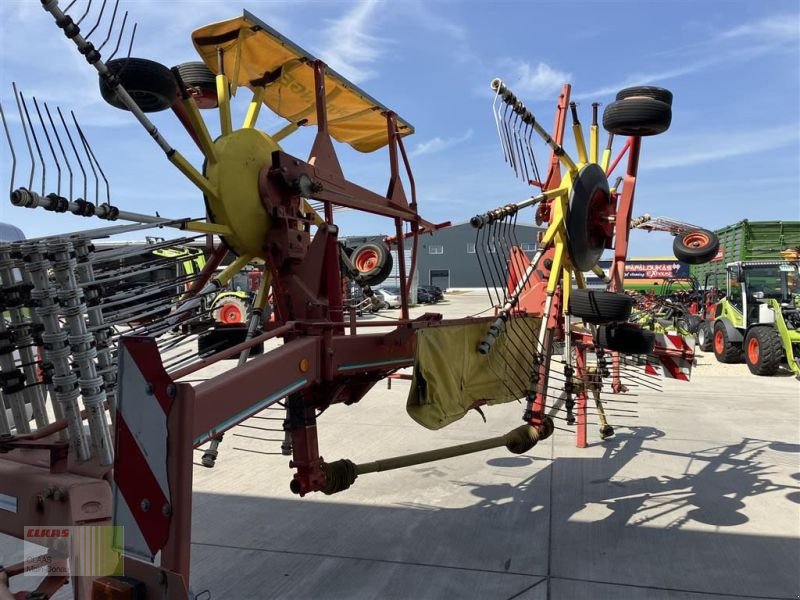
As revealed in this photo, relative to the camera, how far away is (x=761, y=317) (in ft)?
36.4

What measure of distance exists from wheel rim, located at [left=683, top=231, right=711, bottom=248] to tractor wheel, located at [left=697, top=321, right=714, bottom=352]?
9.46 metres

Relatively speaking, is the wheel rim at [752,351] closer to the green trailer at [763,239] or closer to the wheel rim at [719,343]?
the wheel rim at [719,343]

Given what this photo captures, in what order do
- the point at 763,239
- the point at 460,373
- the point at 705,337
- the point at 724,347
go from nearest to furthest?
the point at 460,373
the point at 724,347
the point at 763,239
the point at 705,337

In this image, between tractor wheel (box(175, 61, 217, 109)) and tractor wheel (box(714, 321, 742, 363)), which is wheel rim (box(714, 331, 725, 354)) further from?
tractor wheel (box(175, 61, 217, 109))

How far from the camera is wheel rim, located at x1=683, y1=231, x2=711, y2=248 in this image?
206 inches

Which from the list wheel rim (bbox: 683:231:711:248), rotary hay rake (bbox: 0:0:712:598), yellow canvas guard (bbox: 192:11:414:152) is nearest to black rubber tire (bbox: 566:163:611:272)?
rotary hay rake (bbox: 0:0:712:598)

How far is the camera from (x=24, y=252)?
6.57 ft

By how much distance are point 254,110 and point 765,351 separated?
1005 cm

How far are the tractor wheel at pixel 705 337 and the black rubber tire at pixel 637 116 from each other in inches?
447

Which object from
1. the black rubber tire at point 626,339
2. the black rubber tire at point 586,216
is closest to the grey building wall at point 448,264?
the black rubber tire at point 586,216

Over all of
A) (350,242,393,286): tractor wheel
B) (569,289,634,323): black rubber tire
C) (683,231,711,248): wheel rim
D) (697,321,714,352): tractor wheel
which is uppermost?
(683,231,711,248): wheel rim

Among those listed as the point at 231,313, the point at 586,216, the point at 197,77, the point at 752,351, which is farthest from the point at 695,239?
the point at 231,313

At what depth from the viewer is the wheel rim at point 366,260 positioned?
5.32 metres

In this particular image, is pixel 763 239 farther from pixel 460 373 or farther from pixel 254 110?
pixel 254 110
